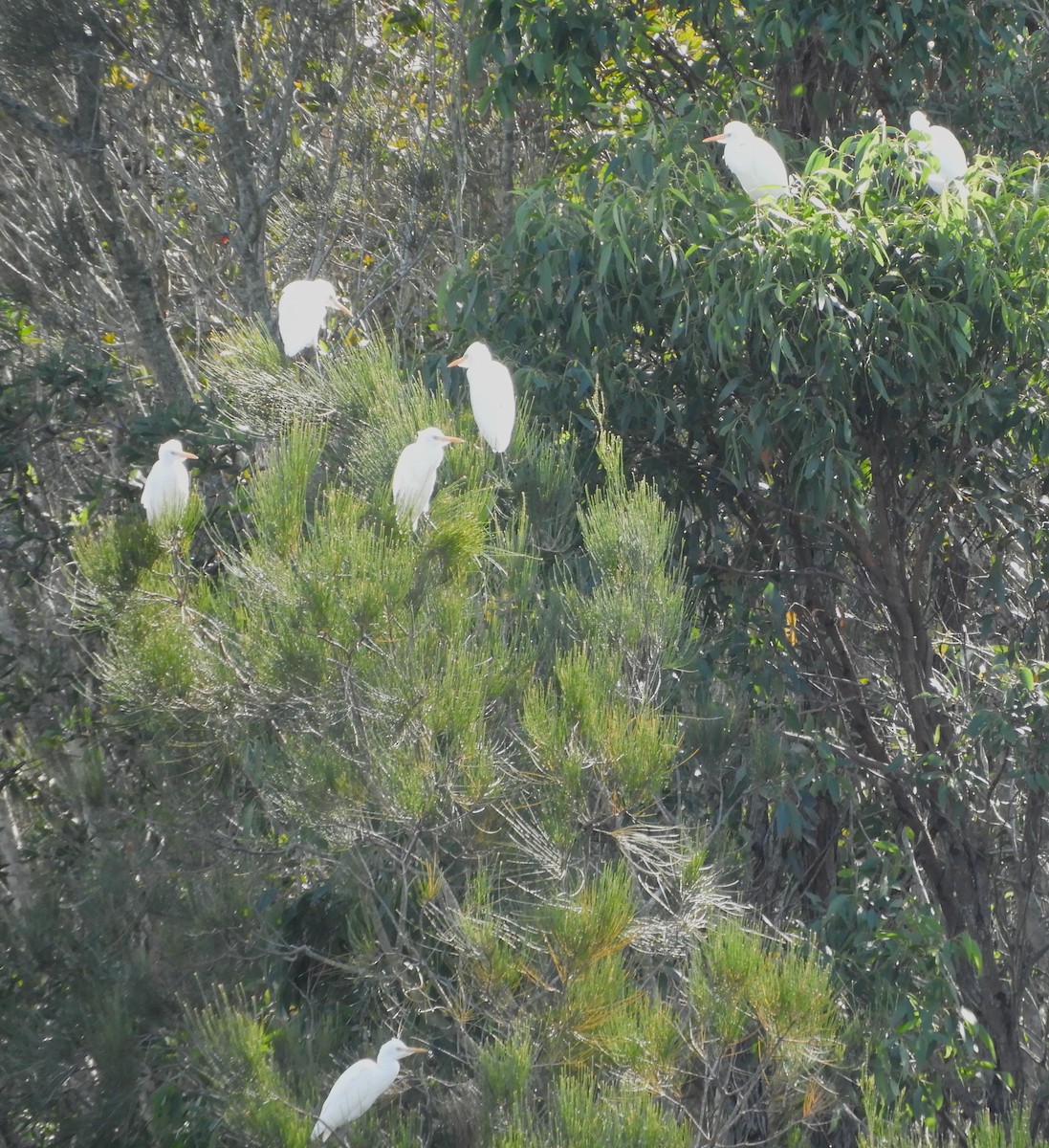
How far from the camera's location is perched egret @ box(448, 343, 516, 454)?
3.71 metres

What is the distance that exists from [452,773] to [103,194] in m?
4.16

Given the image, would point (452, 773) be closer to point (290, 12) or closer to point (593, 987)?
point (593, 987)

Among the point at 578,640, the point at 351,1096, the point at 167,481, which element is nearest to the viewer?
the point at 351,1096

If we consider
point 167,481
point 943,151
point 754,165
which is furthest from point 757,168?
point 167,481

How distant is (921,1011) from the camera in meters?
3.79

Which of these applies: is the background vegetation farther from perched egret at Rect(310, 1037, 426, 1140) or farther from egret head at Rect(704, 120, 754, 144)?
egret head at Rect(704, 120, 754, 144)

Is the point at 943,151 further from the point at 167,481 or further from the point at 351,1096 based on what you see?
the point at 351,1096

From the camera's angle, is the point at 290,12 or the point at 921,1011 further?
the point at 290,12

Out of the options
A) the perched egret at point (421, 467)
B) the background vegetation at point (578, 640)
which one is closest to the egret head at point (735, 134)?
the background vegetation at point (578, 640)

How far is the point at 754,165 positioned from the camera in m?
4.38

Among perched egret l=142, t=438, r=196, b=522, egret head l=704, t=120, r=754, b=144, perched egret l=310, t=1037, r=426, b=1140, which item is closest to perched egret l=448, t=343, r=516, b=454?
perched egret l=142, t=438, r=196, b=522

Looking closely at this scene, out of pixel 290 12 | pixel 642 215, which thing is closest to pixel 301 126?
pixel 290 12

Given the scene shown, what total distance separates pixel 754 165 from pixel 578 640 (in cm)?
187

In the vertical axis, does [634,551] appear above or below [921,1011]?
above
